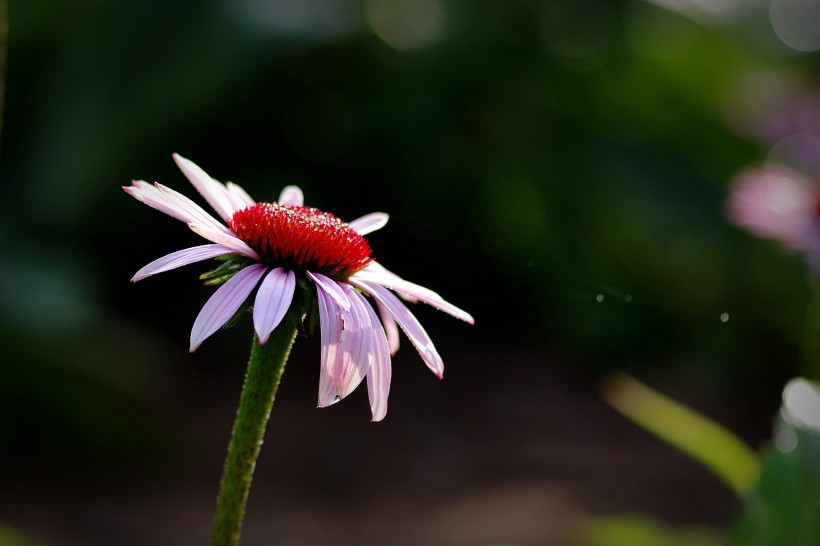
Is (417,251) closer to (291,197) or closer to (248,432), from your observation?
(291,197)

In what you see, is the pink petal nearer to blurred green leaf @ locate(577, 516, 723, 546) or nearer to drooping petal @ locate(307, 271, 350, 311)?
drooping petal @ locate(307, 271, 350, 311)

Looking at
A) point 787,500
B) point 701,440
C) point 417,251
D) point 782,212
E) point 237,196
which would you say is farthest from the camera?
point 417,251

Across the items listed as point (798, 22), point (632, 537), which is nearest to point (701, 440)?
point (632, 537)

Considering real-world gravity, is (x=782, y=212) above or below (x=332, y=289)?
above

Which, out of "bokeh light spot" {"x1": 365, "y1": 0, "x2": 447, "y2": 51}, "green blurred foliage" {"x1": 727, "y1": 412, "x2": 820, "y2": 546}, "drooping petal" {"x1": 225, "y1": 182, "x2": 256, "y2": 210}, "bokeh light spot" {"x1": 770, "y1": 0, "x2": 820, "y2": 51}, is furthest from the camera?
"bokeh light spot" {"x1": 770, "y1": 0, "x2": 820, "y2": 51}

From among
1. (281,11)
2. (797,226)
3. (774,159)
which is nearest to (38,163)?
(281,11)

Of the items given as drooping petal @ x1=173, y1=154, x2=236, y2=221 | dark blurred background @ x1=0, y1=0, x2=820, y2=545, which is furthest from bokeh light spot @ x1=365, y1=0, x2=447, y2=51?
drooping petal @ x1=173, y1=154, x2=236, y2=221
